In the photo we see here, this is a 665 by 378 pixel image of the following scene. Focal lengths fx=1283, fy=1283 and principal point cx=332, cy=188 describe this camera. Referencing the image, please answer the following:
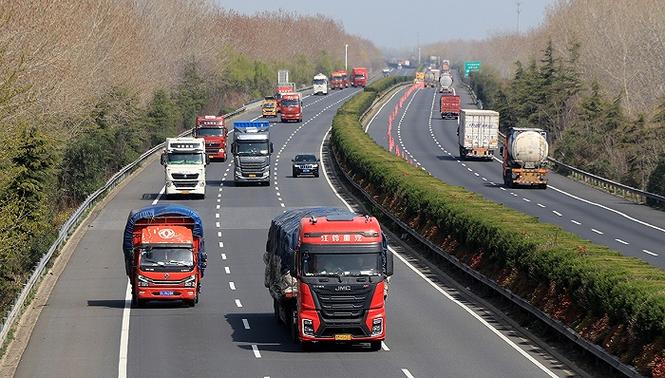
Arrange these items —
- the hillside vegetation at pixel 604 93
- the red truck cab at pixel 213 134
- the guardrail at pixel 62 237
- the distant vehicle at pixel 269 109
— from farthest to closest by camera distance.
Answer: the distant vehicle at pixel 269 109, the red truck cab at pixel 213 134, the hillside vegetation at pixel 604 93, the guardrail at pixel 62 237

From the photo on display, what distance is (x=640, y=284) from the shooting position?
97.7ft

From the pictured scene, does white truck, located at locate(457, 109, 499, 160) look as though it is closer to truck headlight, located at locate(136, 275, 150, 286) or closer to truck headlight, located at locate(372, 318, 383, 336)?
truck headlight, located at locate(136, 275, 150, 286)

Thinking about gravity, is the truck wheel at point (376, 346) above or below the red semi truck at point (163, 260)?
below

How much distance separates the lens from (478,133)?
103000 mm

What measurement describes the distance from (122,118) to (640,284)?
7553 centimetres

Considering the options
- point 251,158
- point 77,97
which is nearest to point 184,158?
point 251,158

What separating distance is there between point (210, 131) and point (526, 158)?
26731 mm

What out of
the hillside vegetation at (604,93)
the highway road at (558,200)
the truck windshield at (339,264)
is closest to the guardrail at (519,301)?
the truck windshield at (339,264)

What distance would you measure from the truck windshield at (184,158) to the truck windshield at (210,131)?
71.8ft

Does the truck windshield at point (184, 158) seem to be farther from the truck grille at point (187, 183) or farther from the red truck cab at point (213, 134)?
the red truck cab at point (213, 134)

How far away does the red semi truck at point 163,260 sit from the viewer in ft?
129

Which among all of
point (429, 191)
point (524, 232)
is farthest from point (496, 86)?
point (524, 232)

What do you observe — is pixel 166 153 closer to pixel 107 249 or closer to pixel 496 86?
pixel 107 249

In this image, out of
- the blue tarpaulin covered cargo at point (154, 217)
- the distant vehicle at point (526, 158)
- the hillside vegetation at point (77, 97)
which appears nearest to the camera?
the blue tarpaulin covered cargo at point (154, 217)
